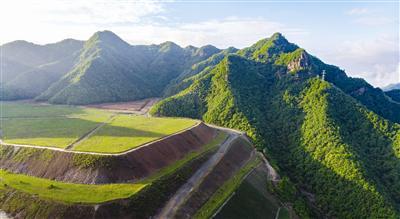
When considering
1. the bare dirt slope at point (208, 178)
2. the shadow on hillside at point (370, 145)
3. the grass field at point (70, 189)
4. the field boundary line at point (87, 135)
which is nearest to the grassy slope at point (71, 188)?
the grass field at point (70, 189)

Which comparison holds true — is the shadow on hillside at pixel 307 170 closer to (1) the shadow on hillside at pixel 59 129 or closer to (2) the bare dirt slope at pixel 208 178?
(2) the bare dirt slope at pixel 208 178

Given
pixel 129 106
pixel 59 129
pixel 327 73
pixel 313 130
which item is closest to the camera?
pixel 59 129

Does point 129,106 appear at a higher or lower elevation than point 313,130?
lower

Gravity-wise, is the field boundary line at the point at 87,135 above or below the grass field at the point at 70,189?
above

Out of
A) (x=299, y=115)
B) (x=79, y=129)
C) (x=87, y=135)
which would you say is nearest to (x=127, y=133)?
(x=87, y=135)

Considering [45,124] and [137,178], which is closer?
[137,178]

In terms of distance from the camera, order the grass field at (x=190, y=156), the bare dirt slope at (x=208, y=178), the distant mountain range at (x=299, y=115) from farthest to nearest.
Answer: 1. the distant mountain range at (x=299, y=115)
2. the grass field at (x=190, y=156)
3. the bare dirt slope at (x=208, y=178)

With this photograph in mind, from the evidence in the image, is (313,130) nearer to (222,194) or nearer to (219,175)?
(219,175)

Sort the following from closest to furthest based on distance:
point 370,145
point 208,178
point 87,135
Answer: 1. point 208,178
2. point 87,135
3. point 370,145

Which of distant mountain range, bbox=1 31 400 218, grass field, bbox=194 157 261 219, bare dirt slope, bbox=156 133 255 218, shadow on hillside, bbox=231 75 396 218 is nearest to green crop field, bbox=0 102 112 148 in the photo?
distant mountain range, bbox=1 31 400 218
